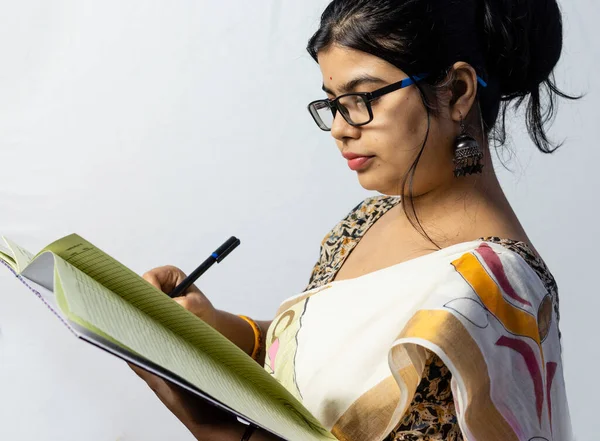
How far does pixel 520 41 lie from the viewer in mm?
1086

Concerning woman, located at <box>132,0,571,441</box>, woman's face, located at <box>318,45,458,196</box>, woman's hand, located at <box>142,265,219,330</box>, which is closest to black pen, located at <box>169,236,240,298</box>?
woman's hand, located at <box>142,265,219,330</box>

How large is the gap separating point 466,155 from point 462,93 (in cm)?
8

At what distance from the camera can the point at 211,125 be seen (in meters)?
2.10

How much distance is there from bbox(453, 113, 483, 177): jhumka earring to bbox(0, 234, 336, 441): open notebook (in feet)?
1.25

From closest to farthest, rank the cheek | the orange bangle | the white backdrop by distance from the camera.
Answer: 1. the cheek
2. the orange bangle
3. the white backdrop

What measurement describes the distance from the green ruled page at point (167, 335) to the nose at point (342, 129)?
0.36 meters

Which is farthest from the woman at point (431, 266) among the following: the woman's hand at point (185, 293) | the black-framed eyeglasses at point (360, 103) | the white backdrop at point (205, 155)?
the white backdrop at point (205, 155)

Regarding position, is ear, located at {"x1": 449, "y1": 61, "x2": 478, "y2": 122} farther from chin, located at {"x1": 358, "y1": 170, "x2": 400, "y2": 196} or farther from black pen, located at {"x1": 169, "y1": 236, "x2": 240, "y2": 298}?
black pen, located at {"x1": 169, "y1": 236, "x2": 240, "y2": 298}

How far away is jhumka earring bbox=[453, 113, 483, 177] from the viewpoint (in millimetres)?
1045

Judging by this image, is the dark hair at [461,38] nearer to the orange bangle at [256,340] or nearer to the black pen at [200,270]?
the black pen at [200,270]

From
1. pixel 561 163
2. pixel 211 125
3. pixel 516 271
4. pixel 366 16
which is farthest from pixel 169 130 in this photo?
pixel 516 271

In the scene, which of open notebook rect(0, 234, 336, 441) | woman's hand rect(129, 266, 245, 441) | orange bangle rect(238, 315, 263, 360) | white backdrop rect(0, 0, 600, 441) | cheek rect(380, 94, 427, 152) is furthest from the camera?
white backdrop rect(0, 0, 600, 441)

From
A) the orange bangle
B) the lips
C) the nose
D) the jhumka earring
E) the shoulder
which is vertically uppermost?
the nose

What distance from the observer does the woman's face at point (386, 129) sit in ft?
3.37
